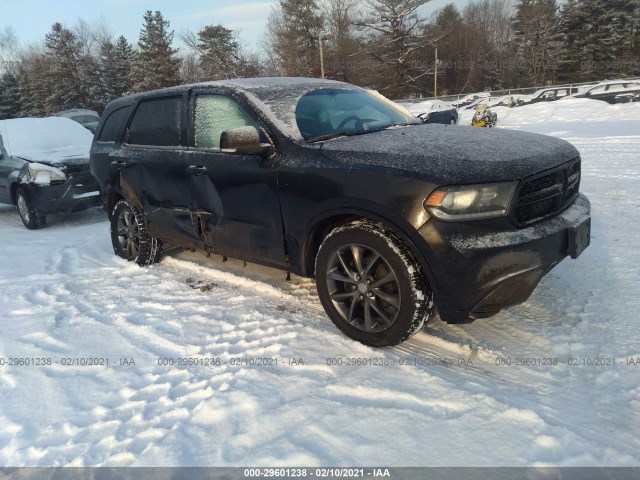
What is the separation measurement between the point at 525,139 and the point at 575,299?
1265 mm

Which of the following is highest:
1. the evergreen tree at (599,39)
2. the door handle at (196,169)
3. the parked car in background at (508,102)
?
the evergreen tree at (599,39)

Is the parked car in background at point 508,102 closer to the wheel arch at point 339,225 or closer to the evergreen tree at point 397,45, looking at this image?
the evergreen tree at point 397,45

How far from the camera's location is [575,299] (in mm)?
3396

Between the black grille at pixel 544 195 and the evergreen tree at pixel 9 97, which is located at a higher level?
the evergreen tree at pixel 9 97

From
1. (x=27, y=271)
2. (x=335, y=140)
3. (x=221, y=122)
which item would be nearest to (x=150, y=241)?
(x=27, y=271)

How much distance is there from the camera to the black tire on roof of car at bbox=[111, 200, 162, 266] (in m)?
4.90

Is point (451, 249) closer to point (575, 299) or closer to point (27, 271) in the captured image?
point (575, 299)

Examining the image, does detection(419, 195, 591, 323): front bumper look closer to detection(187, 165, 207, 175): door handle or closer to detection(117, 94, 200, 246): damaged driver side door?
detection(187, 165, 207, 175): door handle

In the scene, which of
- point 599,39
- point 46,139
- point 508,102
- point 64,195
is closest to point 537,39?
point 599,39

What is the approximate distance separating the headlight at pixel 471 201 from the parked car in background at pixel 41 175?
21.0ft

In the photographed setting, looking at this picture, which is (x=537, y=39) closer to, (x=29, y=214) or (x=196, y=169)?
(x=29, y=214)

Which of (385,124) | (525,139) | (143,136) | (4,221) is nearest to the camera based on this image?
(525,139)

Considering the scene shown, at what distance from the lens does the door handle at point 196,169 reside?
380 centimetres

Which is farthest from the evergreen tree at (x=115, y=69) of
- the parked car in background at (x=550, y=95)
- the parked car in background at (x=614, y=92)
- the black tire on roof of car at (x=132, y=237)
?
the black tire on roof of car at (x=132, y=237)
